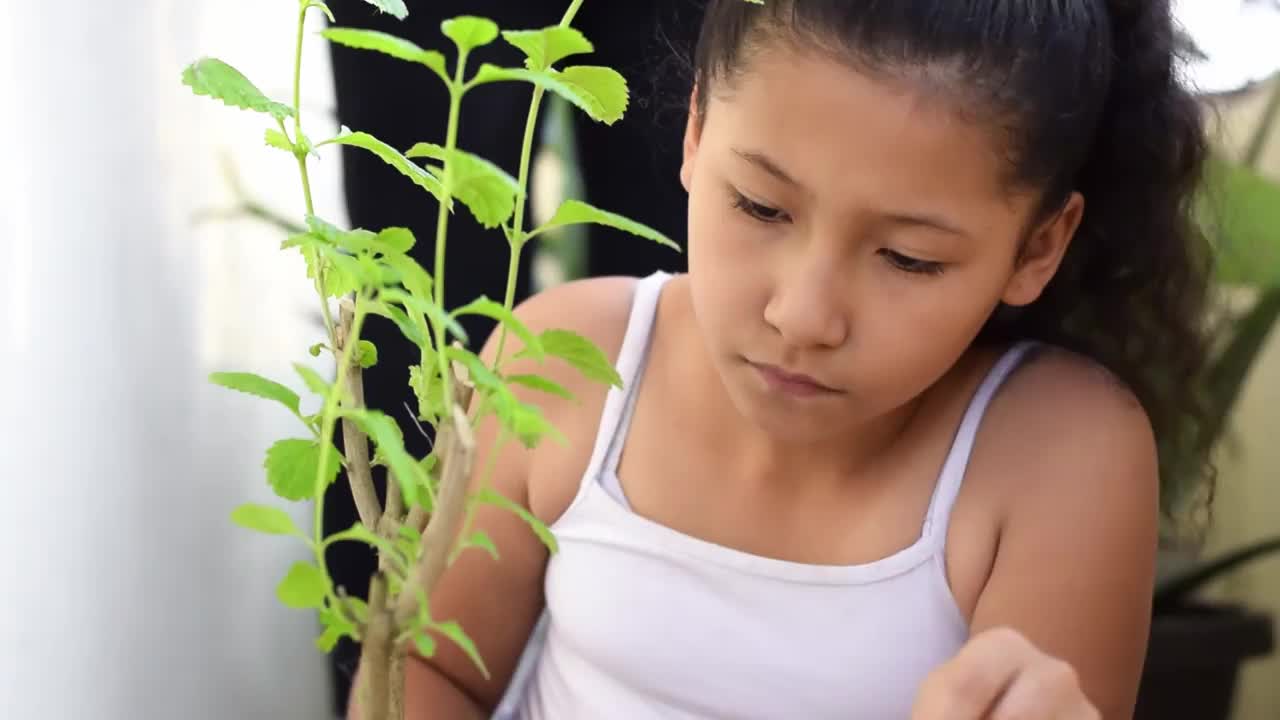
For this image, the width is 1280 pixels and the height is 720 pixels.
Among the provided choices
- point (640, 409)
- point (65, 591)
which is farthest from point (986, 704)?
point (65, 591)

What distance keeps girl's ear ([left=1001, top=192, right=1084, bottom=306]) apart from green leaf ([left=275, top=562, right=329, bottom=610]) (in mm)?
447

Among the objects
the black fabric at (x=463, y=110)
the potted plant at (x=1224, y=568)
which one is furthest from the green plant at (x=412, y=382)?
the potted plant at (x=1224, y=568)

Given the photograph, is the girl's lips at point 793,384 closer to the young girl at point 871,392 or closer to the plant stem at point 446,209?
the young girl at point 871,392

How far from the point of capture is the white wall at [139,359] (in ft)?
2.14

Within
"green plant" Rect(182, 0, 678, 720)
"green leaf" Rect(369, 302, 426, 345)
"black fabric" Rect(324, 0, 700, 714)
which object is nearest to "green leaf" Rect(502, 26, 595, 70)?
"green plant" Rect(182, 0, 678, 720)

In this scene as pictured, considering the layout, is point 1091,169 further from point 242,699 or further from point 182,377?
point 242,699

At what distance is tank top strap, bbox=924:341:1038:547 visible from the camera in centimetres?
74

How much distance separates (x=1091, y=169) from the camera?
0.78 m

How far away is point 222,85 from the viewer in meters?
0.44

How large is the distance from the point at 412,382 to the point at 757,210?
243 mm

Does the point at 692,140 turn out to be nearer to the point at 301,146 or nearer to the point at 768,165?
the point at 768,165

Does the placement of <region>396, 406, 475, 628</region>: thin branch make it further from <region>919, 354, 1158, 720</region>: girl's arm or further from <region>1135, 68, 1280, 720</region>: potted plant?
<region>1135, 68, 1280, 720</region>: potted plant

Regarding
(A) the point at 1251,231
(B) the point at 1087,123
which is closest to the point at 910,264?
(B) the point at 1087,123

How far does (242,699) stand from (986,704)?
2.10 feet
